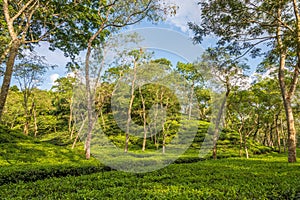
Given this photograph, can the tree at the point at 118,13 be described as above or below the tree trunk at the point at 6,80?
above

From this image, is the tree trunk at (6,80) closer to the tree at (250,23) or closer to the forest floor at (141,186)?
the forest floor at (141,186)

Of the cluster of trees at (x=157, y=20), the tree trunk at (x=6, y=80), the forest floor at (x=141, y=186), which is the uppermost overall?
the cluster of trees at (x=157, y=20)

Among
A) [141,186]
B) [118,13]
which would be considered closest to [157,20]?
[118,13]

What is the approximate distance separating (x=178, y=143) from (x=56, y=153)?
12.7 metres

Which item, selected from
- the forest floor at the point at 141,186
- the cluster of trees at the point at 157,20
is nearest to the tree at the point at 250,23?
the cluster of trees at the point at 157,20

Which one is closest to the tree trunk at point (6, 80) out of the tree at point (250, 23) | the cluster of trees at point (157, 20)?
the cluster of trees at point (157, 20)

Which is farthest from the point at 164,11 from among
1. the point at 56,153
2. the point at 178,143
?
the point at 178,143

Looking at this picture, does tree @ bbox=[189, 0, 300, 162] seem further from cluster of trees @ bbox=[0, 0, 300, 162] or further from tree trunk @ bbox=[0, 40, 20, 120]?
tree trunk @ bbox=[0, 40, 20, 120]

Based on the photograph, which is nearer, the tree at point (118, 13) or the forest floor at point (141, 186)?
the forest floor at point (141, 186)

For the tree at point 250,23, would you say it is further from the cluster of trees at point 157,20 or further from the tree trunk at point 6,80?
the tree trunk at point 6,80

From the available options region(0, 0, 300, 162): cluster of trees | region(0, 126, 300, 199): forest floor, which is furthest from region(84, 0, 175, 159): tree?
region(0, 126, 300, 199): forest floor

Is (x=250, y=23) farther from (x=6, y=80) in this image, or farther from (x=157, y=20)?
(x=6, y=80)

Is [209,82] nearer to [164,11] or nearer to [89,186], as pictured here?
[164,11]

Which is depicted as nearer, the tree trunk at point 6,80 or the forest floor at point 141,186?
the forest floor at point 141,186
